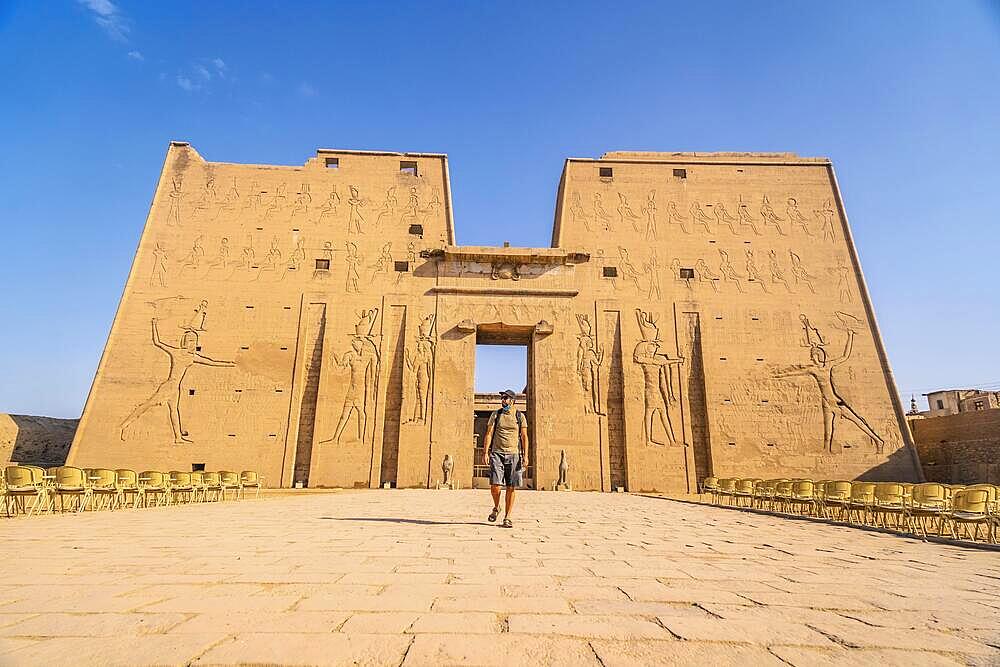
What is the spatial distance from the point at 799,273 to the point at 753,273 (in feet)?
5.99

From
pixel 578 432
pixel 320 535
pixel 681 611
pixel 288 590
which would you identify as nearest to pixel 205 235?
pixel 578 432

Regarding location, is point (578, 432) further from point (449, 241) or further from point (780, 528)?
point (780, 528)

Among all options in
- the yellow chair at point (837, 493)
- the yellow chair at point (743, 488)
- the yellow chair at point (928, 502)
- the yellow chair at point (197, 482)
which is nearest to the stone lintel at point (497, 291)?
the yellow chair at point (743, 488)

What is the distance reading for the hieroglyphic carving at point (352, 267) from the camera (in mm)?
19453

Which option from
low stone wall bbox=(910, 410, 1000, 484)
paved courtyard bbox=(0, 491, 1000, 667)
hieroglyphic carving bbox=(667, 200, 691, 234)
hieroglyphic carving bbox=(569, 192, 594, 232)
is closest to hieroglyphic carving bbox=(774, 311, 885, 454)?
low stone wall bbox=(910, 410, 1000, 484)

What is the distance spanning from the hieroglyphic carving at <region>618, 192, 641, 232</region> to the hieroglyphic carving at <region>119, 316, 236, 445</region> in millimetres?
15144

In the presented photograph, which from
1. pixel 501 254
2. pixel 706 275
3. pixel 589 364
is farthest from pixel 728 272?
pixel 501 254

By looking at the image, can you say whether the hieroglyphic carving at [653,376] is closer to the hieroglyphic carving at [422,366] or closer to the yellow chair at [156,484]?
the hieroglyphic carving at [422,366]

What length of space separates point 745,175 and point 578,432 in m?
12.7

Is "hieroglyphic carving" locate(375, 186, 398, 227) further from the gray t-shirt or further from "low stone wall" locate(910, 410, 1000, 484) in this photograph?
"low stone wall" locate(910, 410, 1000, 484)

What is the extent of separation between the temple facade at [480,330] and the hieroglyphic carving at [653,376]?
7 centimetres

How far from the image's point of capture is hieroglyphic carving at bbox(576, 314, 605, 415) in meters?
18.5

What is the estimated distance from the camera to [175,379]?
1797 cm

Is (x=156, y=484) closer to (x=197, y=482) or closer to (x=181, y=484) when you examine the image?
(x=181, y=484)
